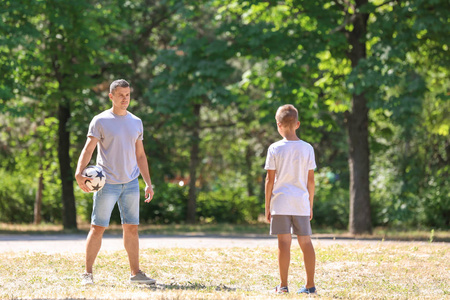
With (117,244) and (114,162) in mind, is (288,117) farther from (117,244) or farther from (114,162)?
(117,244)

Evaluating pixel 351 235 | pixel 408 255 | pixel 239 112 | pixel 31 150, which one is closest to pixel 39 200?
pixel 31 150

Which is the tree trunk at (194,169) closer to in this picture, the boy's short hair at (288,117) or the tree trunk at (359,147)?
the tree trunk at (359,147)

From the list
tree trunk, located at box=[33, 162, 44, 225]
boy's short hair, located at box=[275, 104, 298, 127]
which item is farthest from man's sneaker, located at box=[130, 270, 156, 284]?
tree trunk, located at box=[33, 162, 44, 225]

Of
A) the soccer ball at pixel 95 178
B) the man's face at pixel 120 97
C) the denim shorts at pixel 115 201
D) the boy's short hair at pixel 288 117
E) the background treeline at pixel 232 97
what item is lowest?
the denim shorts at pixel 115 201

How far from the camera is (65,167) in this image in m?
21.5

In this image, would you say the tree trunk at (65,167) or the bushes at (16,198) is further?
the bushes at (16,198)

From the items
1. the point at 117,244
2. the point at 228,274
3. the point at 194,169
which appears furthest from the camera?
the point at 194,169

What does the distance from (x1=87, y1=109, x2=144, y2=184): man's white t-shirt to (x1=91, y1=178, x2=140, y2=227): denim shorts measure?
0.08 metres

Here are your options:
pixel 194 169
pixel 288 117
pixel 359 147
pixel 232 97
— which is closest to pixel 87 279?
pixel 288 117

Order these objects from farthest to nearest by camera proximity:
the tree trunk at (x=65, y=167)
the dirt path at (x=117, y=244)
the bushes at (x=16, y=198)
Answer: the bushes at (x=16, y=198), the tree trunk at (x=65, y=167), the dirt path at (x=117, y=244)

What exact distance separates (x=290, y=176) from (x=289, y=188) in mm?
116

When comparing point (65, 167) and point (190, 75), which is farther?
point (65, 167)

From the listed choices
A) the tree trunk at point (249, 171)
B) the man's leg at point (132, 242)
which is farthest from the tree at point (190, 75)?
the man's leg at point (132, 242)

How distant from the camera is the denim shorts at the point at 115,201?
23.4ft
